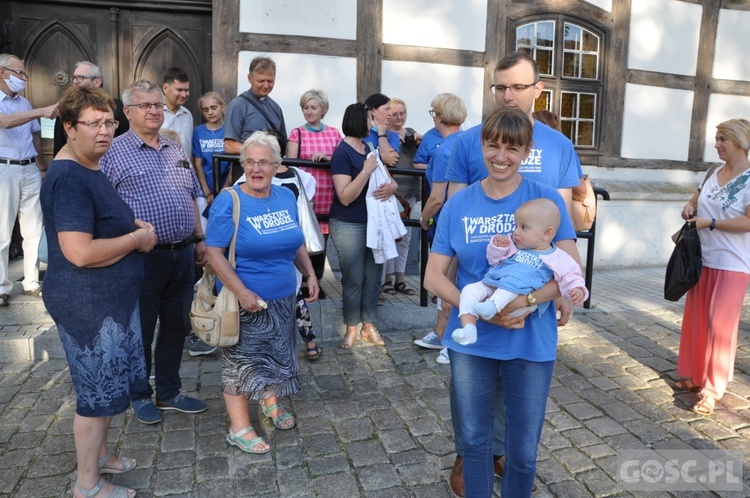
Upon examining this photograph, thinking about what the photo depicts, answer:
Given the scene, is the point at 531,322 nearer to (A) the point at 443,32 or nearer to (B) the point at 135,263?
(B) the point at 135,263

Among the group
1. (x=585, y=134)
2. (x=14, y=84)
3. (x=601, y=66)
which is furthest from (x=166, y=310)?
(x=601, y=66)

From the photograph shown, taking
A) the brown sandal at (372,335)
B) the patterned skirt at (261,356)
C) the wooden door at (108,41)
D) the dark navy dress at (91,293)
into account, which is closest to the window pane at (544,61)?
the wooden door at (108,41)

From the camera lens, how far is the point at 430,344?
4.74 meters

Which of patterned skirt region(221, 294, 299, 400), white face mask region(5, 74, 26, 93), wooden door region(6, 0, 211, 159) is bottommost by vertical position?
patterned skirt region(221, 294, 299, 400)

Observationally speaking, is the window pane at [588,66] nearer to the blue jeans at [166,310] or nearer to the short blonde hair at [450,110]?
the short blonde hair at [450,110]

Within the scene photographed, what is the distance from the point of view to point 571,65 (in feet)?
25.9

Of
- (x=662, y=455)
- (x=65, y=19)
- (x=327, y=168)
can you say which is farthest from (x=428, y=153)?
(x=65, y=19)

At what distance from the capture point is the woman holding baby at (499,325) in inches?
88.2

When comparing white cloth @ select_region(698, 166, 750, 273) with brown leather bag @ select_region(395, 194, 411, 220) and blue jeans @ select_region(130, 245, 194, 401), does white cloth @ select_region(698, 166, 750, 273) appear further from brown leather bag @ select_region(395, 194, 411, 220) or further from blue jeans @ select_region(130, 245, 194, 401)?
blue jeans @ select_region(130, 245, 194, 401)

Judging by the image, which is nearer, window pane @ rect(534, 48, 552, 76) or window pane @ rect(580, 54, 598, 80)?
window pane @ rect(534, 48, 552, 76)

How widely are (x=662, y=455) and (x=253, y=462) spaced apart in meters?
2.15

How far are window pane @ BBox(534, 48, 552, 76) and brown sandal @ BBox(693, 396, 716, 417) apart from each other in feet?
16.5
